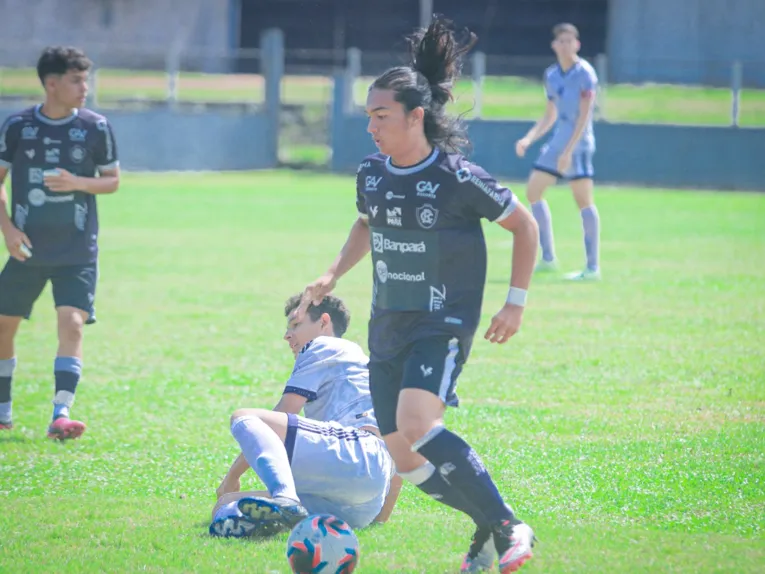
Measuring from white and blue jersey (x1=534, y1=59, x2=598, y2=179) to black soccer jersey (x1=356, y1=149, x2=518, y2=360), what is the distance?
872cm

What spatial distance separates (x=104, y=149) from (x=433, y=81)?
2.96m

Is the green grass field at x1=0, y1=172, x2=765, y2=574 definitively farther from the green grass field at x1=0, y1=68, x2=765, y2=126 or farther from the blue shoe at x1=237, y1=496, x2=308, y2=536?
the green grass field at x1=0, y1=68, x2=765, y2=126

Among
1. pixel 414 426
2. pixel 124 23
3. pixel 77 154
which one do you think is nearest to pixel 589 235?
pixel 77 154

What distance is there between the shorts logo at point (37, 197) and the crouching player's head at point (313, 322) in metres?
2.13

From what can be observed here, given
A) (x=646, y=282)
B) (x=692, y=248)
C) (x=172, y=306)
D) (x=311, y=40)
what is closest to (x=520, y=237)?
(x=172, y=306)

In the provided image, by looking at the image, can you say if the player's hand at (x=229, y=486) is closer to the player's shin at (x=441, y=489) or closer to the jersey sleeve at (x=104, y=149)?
the player's shin at (x=441, y=489)

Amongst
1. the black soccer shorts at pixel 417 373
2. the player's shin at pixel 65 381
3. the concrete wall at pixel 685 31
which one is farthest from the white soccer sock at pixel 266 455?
the concrete wall at pixel 685 31

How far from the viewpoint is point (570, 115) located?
13938 millimetres

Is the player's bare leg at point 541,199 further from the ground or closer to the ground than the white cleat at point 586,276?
further from the ground

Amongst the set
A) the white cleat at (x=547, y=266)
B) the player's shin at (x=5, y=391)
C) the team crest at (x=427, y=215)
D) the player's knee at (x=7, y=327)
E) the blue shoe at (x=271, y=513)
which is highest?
the team crest at (x=427, y=215)

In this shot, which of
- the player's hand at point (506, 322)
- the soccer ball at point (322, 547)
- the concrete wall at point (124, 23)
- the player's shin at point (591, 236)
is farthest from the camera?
the concrete wall at point (124, 23)

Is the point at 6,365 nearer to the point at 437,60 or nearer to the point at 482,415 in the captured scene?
the point at 482,415

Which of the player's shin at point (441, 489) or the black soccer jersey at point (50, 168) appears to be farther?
the black soccer jersey at point (50, 168)

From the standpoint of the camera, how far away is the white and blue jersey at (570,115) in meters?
13.7
